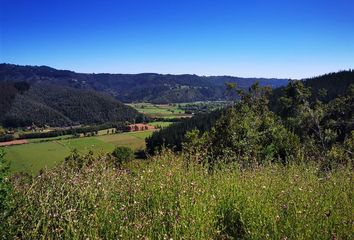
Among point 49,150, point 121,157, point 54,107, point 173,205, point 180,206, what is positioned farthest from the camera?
point 54,107

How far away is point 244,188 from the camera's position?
503 centimetres

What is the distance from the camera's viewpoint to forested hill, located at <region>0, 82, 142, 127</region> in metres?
130

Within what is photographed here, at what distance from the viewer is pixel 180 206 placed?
4.25 m

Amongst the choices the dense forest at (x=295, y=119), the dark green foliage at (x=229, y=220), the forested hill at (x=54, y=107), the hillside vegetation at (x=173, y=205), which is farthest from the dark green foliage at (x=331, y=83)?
the forested hill at (x=54, y=107)

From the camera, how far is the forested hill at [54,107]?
129887mm

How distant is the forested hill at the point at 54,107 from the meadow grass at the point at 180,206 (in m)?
Answer: 125

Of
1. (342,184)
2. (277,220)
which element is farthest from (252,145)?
(277,220)

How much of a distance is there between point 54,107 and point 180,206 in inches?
6442

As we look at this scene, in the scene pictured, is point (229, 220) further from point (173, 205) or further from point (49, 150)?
point (49, 150)

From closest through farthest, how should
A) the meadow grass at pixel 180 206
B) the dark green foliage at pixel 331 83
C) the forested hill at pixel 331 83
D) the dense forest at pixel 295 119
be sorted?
the meadow grass at pixel 180 206, the dense forest at pixel 295 119, the dark green foliage at pixel 331 83, the forested hill at pixel 331 83

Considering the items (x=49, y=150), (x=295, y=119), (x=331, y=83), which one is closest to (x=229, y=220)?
(x=295, y=119)

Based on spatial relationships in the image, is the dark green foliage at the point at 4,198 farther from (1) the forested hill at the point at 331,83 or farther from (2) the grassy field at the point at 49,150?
(1) the forested hill at the point at 331,83

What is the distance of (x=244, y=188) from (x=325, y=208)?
1237 mm

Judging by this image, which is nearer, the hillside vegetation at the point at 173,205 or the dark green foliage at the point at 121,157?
the hillside vegetation at the point at 173,205
